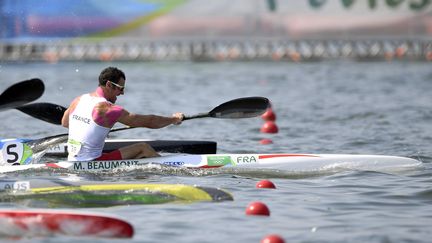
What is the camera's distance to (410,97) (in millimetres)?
26938

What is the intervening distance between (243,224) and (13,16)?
31.6 m

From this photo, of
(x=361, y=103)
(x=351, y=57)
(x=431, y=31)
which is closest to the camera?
(x=361, y=103)

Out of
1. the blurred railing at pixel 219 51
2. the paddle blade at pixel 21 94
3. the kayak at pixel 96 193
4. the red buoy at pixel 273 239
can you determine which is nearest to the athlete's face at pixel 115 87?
the paddle blade at pixel 21 94

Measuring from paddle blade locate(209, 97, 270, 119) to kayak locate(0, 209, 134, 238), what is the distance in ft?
17.2

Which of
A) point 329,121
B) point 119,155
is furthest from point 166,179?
point 329,121

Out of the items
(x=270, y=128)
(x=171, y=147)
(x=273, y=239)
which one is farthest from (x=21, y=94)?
(x=270, y=128)

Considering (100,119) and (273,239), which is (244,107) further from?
(273,239)

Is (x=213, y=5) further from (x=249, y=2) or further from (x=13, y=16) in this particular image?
(x=13, y=16)

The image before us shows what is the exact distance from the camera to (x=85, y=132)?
12.9 meters

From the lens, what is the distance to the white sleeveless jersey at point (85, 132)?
12836mm

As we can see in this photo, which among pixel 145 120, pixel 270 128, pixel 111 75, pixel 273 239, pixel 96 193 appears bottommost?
pixel 273 239

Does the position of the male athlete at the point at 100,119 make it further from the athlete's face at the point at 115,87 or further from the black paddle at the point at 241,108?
the black paddle at the point at 241,108

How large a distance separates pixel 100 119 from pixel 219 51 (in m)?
32.6

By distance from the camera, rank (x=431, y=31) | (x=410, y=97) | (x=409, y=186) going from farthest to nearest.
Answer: (x=431, y=31), (x=410, y=97), (x=409, y=186)
